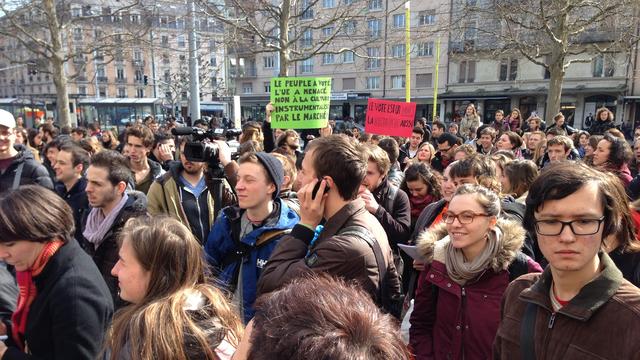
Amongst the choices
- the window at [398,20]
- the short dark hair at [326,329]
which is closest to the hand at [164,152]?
the short dark hair at [326,329]

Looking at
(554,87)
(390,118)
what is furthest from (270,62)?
(390,118)

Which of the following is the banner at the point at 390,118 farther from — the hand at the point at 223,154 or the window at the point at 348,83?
the window at the point at 348,83

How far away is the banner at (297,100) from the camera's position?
637 centimetres

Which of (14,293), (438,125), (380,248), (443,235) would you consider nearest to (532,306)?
(380,248)

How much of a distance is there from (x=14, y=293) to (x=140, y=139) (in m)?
2.48

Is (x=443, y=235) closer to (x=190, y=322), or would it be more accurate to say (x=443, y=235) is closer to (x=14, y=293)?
(x=190, y=322)

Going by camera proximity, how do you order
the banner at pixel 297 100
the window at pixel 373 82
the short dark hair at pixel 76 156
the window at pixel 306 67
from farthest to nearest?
the window at pixel 306 67, the window at pixel 373 82, the banner at pixel 297 100, the short dark hair at pixel 76 156

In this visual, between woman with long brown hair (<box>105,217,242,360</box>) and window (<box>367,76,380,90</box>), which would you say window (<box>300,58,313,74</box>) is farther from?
woman with long brown hair (<box>105,217,242,360</box>)

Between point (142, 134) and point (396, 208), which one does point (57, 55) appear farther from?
point (396, 208)

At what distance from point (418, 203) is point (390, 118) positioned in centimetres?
308

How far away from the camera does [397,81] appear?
42.4m

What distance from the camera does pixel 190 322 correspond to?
1.60 meters

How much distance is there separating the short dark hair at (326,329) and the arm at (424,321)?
1.51m

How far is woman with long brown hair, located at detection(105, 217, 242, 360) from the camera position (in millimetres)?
1534
